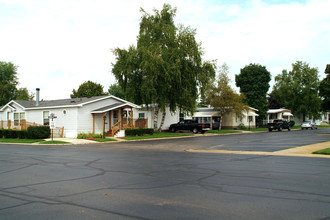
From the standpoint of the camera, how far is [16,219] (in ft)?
16.9

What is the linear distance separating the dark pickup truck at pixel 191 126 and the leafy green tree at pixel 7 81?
4348cm

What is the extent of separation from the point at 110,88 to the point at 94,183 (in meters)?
91.5

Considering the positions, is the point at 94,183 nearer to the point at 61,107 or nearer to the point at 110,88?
the point at 61,107

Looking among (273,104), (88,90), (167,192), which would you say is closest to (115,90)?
(88,90)

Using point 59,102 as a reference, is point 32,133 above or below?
below

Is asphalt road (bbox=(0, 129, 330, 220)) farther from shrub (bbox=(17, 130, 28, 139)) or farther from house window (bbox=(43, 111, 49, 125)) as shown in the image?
house window (bbox=(43, 111, 49, 125))

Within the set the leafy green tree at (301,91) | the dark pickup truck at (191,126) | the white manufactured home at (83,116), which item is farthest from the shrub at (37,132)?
the leafy green tree at (301,91)

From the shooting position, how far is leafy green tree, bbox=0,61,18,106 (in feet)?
214

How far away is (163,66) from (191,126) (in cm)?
974

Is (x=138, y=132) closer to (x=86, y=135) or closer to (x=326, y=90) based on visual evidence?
(x=86, y=135)

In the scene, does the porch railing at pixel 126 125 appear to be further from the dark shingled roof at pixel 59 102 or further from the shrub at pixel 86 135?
the dark shingled roof at pixel 59 102

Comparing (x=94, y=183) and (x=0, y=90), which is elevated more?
(x=0, y=90)

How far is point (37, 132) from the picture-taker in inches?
1142

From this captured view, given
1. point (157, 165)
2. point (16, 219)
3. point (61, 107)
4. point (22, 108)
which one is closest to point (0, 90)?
point (22, 108)
